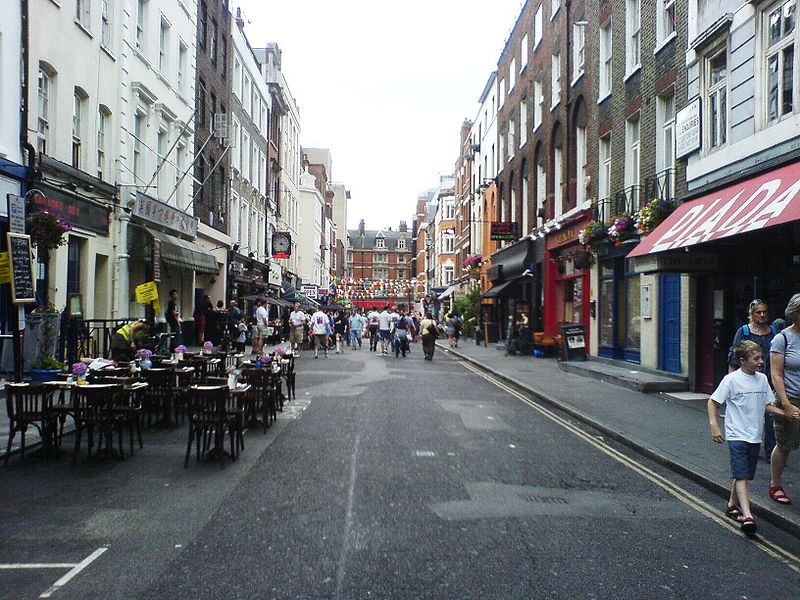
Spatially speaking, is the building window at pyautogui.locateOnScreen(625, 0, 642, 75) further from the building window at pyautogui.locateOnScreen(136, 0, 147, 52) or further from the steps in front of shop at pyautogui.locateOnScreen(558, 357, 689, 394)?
the building window at pyautogui.locateOnScreen(136, 0, 147, 52)

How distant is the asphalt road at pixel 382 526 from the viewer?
4664mm

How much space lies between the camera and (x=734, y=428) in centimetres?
622

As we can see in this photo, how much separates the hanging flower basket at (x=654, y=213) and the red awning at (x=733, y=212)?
652 millimetres

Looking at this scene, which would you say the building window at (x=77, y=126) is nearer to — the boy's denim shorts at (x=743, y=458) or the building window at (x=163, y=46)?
the building window at (x=163, y=46)

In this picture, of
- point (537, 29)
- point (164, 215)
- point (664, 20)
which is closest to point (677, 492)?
point (664, 20)

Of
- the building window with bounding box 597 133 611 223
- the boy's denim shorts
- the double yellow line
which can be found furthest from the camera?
the building window with bounding box 597 133 611 223

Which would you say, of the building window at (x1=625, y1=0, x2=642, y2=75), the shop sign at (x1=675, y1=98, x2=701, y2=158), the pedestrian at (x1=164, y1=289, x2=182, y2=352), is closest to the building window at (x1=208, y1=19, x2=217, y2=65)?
the pedestrian at (x1=164, y1=289, x2=182, y2=352)

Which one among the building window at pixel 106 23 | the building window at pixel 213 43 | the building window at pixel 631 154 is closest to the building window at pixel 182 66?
the building window at pixel 213 43

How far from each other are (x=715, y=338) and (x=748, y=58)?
5.09m

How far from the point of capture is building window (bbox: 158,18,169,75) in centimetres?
2400

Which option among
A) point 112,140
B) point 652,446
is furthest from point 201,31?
point 652,446

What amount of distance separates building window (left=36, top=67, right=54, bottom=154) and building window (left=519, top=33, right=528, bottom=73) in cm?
2150

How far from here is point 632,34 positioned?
19.3 m

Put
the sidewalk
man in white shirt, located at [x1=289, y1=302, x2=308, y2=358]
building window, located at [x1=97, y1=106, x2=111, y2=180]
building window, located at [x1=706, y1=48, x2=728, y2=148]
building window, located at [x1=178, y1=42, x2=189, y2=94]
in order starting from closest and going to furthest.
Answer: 1. the sidewalk
2. building window, located at [x1=706, y1=48, x2=728, y2=148]
3. building window, located at [x1=97, y1=106, x2=111, y2=180]
4. building window, located at [x1=178, y1=42, x2=189, y2=94]
5. man in white shirt, located at [x1=289, y1=302, x2=308, y2=358]
